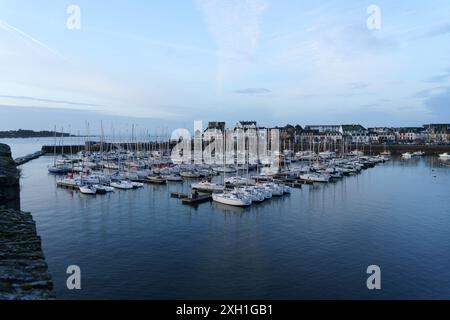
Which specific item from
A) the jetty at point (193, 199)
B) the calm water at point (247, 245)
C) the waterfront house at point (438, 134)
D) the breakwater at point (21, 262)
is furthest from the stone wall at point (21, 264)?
the waterfront house at point (438, 134)

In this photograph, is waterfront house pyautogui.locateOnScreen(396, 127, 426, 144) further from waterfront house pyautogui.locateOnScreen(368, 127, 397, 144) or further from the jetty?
the jetty

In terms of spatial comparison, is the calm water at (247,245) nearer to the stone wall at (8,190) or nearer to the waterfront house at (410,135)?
the stone wall at (8,190)

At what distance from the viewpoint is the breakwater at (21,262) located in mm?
4531

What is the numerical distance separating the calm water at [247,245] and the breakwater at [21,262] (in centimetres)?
639

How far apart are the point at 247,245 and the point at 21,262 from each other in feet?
48.6

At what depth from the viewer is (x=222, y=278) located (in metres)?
14.9

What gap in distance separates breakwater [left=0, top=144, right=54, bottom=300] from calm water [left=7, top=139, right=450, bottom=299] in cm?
639

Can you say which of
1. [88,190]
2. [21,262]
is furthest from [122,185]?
[21,262]

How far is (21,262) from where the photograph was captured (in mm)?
5586

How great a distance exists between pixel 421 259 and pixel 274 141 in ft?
256

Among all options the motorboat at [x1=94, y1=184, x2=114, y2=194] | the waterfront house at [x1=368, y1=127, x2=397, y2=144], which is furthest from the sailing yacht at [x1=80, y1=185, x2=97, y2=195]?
the waterfront house at [x1=368, y1=127, x2=397, y2=144]

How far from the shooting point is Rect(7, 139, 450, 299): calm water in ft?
46.4

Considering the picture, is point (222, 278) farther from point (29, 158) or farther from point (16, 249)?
point (29, 158)
